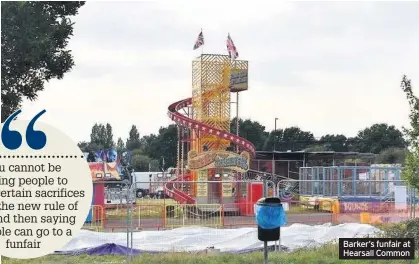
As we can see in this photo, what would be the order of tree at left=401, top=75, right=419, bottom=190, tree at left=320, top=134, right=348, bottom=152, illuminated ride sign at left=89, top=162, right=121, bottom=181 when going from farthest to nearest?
tree at left=320, top=134, right=348, bottom=152 → illuminated ride sign at left=89, top=162, right=121, bottom=181 → tree at left=401, top=75, right=419, bottom=190

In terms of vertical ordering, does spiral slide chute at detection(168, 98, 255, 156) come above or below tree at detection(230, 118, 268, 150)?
below

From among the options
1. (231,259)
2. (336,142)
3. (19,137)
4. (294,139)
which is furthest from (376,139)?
(19,137)

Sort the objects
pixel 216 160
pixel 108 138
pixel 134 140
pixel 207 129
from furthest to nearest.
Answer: pixel 134 140 < pixel 108 138 < pixel 207 129 < pixel 216 160

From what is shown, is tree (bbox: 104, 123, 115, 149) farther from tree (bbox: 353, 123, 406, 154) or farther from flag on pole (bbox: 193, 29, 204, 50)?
flag on pole (bbox: 193, 29, 204, 50)

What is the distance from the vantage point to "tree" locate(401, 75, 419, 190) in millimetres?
9789

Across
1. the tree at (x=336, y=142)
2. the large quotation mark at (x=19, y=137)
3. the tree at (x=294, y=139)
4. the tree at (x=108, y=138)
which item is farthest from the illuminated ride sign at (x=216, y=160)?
the tree at (x=336, y=142)

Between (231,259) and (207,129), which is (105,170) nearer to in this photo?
(207,129)

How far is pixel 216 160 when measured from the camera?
27016mm

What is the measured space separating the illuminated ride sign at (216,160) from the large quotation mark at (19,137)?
61.7 ft

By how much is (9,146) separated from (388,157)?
55310 mm

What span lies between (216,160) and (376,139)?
5266cm
